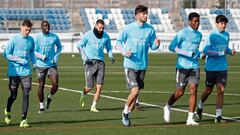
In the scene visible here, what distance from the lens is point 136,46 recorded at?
49.3 feet

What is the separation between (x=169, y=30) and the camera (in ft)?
200

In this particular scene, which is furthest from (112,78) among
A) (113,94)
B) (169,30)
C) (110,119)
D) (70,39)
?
(169,30)

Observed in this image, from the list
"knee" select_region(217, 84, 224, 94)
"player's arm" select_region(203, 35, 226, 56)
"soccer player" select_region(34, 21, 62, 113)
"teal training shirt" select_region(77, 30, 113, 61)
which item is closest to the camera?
"knee" select_region(217, 84, 224, 94)

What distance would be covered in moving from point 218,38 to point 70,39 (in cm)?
3955

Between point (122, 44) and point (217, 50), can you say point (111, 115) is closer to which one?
point (122, 44)

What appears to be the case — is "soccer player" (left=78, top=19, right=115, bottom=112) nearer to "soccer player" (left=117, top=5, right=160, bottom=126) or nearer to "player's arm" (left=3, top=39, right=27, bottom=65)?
"soccer player" (left=117, top=5, right=160, bottom=126)

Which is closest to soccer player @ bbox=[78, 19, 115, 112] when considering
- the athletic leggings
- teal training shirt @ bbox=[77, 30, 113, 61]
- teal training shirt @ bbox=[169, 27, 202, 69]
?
teal training shirt @ bbox=[77, 30, 113, 61]

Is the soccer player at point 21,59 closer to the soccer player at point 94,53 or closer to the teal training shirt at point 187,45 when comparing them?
the teal training shirt at point 187,45

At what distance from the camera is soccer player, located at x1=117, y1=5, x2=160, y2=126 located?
49.0 feet

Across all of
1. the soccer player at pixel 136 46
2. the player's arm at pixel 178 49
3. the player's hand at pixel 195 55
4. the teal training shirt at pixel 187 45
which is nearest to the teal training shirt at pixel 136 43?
the soccer player at pixel 136 46

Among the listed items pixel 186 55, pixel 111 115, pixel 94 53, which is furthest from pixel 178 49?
pixel 94 53

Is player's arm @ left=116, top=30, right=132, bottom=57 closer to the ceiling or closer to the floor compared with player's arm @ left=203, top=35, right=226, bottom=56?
closer to the ceiling

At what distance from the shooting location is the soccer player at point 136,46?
14922 mm

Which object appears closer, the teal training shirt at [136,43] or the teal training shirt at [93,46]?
the teal training shirt at [136,43]
